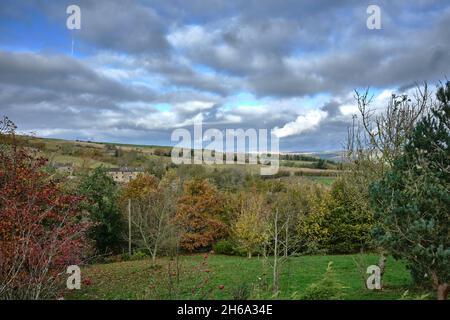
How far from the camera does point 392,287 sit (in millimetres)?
12148

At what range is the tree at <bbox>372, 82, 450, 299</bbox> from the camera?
23.7 feet

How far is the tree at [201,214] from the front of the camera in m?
30.2

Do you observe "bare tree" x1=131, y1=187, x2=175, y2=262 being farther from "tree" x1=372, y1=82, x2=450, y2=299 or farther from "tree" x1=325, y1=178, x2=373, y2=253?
"tree" x1=372, y1=82, x2=450, y2=299

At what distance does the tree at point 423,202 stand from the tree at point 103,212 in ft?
75.7

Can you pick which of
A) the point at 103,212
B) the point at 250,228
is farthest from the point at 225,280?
the point at 103,212

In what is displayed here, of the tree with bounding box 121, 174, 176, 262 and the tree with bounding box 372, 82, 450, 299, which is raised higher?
the tree with bounding box 372, 82, 450, 299

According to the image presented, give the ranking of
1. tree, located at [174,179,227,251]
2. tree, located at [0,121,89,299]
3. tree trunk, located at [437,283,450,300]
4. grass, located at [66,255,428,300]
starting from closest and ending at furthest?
tree trunk, located at [437,283,450,300]
tree, located at [0,121,89,299]
grass, located at [66,255,428,300]
tree, located at [174,179,227,251]

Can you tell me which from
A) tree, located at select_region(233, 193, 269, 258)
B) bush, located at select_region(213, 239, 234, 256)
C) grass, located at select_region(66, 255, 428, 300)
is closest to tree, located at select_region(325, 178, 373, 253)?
tree, located at select_region(233, 193, 269, 258)

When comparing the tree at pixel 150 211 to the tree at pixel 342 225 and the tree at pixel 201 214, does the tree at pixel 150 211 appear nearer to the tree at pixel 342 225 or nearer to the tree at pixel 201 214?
the tree at pixel 201 214

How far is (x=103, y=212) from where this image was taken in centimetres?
2812

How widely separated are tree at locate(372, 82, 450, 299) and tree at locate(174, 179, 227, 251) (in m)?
22.0

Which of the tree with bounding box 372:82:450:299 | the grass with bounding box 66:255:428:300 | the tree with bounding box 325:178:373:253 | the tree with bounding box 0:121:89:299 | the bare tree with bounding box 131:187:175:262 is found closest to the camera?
the tree with bounding box 372:82:450:299
